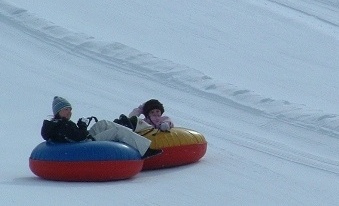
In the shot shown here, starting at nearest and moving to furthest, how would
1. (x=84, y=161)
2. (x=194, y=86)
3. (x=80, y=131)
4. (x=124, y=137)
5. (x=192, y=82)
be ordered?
(x=84, y=161), (x=80, y=131), (x=124, y=137), (x=194, y=86), (x=192, y=82)

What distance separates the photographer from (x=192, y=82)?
1203 centimetres

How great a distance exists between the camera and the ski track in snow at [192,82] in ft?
30.3

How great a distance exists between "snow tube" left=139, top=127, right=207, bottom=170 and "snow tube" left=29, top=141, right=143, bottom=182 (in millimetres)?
485

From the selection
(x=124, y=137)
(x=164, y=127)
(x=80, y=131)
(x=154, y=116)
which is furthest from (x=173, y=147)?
(x=80, y=131)

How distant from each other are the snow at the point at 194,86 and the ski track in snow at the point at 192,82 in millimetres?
22

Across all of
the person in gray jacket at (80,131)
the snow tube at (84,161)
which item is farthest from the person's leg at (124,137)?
the snow tube at (84,161)

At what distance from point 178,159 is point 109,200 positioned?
1.55 m

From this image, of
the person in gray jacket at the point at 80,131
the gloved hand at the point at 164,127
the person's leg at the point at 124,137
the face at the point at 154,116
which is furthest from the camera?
the face at the point at 154,116

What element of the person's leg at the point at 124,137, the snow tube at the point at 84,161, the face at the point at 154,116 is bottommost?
the snow tube at the point at 84,161

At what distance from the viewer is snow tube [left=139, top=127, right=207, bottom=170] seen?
8.05 meters

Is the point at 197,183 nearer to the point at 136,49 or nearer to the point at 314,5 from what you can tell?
the point at 136,49

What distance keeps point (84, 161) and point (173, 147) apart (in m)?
1.03

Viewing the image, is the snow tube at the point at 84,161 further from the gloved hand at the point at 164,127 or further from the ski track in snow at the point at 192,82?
the ski track in snow at the point at 192,82

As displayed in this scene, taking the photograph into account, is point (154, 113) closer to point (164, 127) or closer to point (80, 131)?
point (164, 127)
